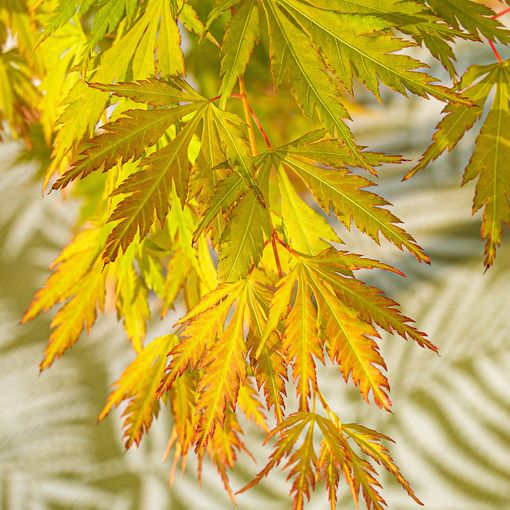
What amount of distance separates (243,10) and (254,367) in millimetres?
216

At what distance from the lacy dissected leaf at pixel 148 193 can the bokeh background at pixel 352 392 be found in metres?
0.82

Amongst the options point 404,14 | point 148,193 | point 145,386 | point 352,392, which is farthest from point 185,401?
point 352,392

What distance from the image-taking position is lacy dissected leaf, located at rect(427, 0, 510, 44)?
395 millimetres

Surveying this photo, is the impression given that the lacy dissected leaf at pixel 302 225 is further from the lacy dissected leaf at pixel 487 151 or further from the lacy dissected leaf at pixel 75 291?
the lacy dissected leaf at pixel 75 291

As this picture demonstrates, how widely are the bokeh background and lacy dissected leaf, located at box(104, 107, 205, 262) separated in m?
0.82

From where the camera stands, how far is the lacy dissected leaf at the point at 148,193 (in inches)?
13.2

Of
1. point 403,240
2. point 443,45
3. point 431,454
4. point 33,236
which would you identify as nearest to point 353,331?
point 403,240

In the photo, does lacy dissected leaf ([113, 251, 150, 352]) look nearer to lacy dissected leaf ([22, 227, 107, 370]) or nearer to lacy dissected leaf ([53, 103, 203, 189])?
lacy dissected leaf ([22, 227, 107, 370])

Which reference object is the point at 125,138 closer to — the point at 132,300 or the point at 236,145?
the point at 236,145

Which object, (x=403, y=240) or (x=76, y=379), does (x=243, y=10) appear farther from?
(x=76, y=379)

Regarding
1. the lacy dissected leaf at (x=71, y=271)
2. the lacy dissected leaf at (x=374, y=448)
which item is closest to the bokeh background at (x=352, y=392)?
the lacy dissected leaf at (x=71, y=271)

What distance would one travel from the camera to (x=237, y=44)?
362 mm

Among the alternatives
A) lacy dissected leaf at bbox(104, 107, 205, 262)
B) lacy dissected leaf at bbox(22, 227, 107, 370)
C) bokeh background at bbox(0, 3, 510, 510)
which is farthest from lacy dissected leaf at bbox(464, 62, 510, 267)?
bokeh background at bbox(0, 3, 510, 510)

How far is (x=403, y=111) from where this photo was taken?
1419 millimetres
